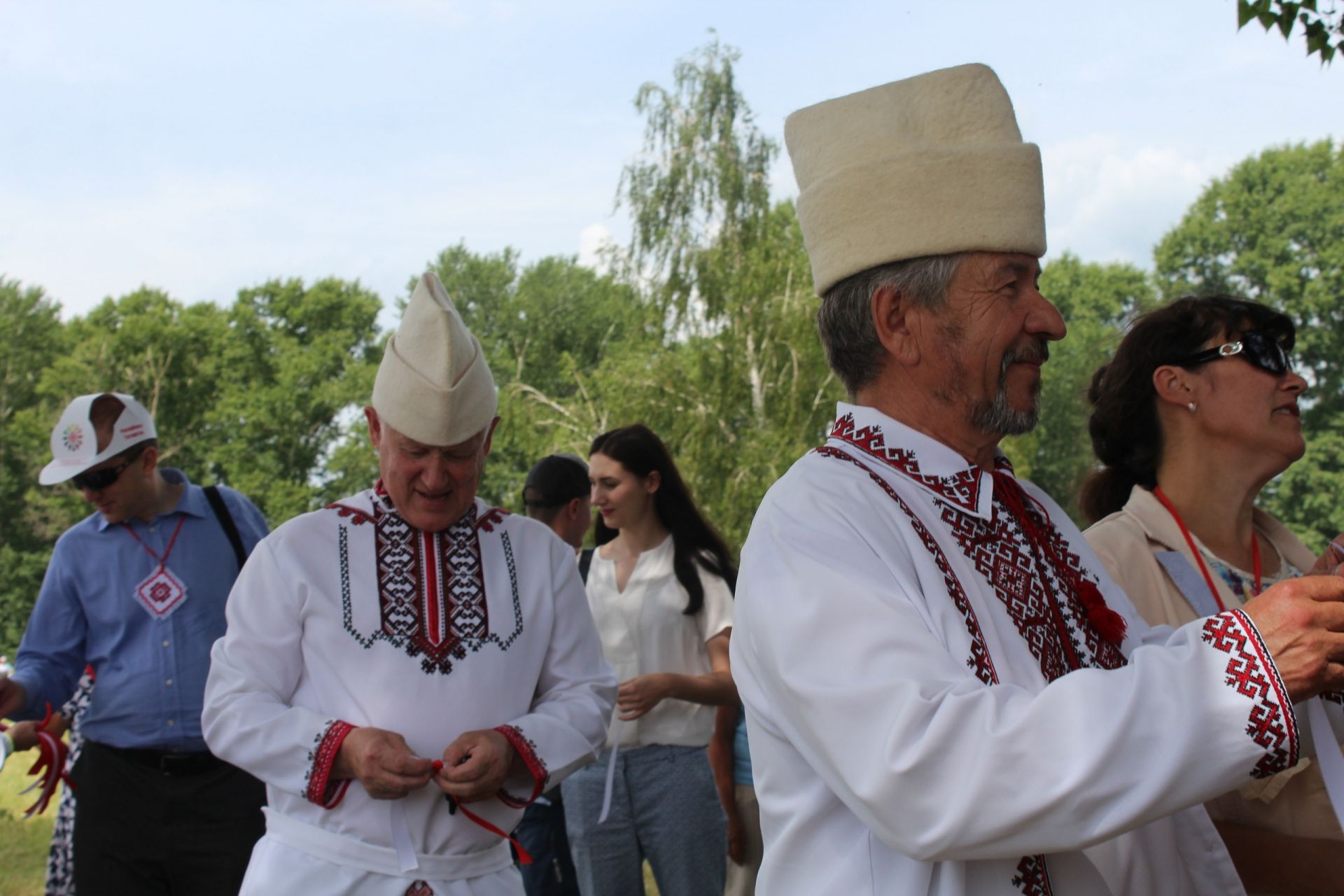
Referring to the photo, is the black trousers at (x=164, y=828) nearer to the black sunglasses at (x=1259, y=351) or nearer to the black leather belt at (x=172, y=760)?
the black leather belt at (x=172, y=760)

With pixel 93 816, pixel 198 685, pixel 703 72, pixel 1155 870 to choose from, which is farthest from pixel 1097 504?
pixel 703 72

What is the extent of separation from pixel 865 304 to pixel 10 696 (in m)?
3.53

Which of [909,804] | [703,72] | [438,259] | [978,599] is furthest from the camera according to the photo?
[438,259]

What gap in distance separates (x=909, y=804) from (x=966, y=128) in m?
1.10

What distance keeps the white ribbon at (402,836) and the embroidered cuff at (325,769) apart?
0.44 feet

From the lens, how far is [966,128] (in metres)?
2.14

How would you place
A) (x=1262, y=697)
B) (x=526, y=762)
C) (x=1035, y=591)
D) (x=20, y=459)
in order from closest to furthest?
(x=1262, y=697) < (x=1035, y=591) < (x=526, y=762) < (x=20, y=459)

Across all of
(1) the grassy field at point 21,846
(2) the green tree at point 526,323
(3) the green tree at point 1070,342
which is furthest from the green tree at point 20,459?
(1) the grassy field at point 21,846

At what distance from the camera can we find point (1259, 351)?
10.3 feet

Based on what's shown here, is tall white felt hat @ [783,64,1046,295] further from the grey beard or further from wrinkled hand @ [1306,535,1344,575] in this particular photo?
wrinkled hand @ [1306,535,1344,575]

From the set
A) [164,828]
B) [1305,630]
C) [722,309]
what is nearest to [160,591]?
[164,828]

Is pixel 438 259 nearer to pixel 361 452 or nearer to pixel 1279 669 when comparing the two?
pixel 361 452

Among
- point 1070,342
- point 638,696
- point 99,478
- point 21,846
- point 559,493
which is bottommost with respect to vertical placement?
point 21,846

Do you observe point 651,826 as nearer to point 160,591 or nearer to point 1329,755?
point 160,591
